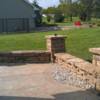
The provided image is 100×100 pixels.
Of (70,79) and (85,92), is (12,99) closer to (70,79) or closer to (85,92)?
(85,92)

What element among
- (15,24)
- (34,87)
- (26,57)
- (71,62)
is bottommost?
(15,24)

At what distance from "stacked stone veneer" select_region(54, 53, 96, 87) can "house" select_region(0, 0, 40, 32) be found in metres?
27.7

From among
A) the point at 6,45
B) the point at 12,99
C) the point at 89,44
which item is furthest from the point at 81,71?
the point at 6,45

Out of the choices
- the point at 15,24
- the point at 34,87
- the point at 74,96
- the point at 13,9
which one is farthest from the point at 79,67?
the point at 13,9

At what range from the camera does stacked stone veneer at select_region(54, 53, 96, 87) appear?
29.1 ft

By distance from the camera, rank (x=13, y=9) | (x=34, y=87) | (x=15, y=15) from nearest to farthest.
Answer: (x=34, y=87) → (x=13, y=9) → (x=15, y=15)

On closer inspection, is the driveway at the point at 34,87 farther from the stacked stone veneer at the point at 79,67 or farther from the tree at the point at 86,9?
the tree at the point at 86,9

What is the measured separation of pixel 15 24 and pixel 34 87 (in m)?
32.9

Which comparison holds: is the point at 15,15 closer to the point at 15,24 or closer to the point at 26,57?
the point at 15,24

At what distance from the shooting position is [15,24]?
4184 centimetres

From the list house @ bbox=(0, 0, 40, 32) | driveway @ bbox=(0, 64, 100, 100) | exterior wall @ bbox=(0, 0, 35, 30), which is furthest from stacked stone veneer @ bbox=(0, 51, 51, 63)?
exterior wall @ bbox=(0, 0, 35, 30)

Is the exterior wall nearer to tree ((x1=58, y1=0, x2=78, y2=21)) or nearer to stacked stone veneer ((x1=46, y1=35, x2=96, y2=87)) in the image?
stacked stone veneer ((x1=46, y1=35, x2=96, y2=87))

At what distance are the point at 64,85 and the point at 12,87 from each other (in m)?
1.27

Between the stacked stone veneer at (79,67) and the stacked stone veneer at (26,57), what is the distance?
515 millimetres
